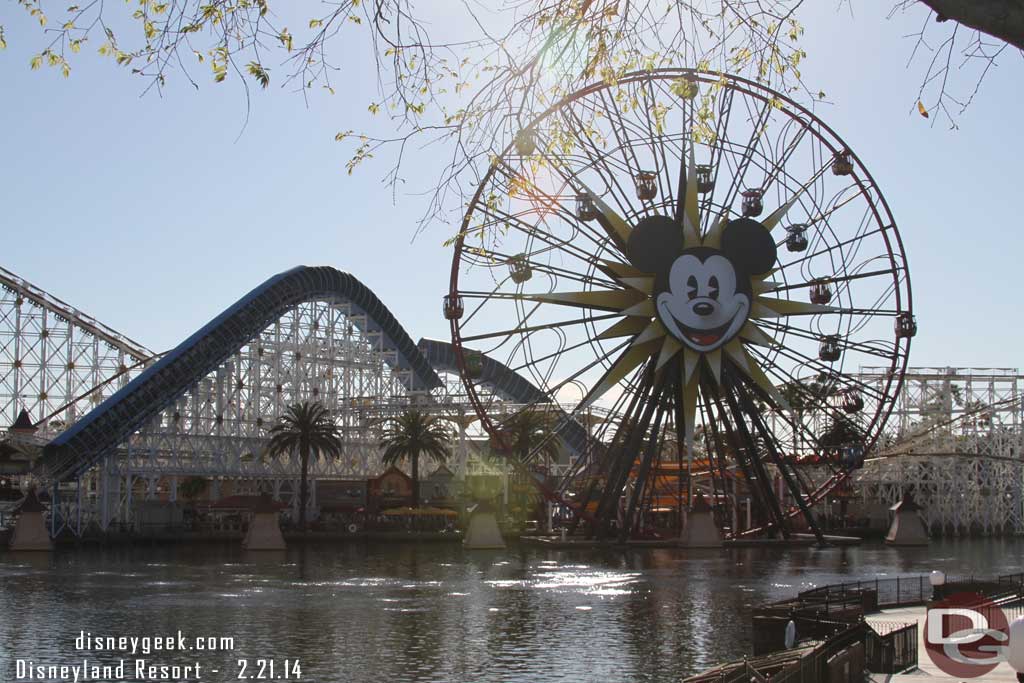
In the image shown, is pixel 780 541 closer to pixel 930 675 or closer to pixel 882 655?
pixel 882 655

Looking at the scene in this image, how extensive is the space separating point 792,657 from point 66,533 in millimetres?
67508

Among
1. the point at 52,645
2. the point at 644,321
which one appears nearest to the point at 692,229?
the point at 644,321

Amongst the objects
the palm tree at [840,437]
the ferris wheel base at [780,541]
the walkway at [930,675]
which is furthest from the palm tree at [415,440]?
the walkway at [930,675]

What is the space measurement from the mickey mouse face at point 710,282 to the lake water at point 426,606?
9.75 meters

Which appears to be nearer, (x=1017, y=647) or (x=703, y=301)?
(x=1017, y=647)

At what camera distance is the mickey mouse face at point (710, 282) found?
51219 millimetres

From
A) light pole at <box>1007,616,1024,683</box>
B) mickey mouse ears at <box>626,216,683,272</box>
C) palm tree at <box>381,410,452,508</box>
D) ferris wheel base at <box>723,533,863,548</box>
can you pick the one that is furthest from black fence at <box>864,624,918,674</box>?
palm tree at <box>381,410,452,508</box>

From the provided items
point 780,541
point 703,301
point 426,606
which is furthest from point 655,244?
point 780,541

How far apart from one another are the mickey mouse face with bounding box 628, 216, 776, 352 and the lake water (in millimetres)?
9753

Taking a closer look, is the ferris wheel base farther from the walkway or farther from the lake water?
the walkway

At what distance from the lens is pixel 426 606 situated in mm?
38969

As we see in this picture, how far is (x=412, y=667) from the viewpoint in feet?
88.2

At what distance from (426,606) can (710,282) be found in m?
19.4

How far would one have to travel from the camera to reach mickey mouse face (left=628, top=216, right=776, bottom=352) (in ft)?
168
